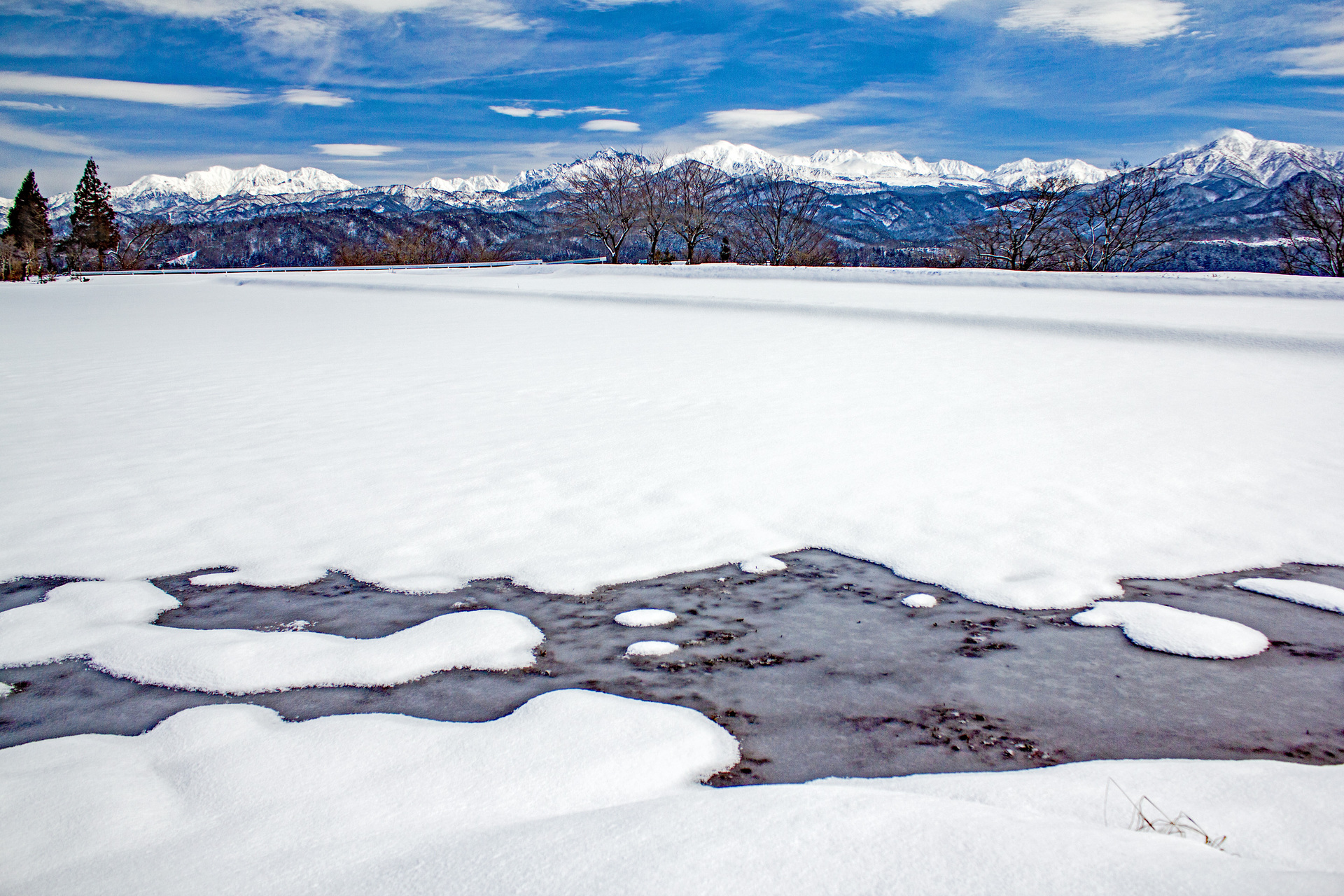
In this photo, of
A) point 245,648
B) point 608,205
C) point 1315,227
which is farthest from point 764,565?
point 608,205

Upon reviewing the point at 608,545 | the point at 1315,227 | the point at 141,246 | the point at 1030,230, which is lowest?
the point at 608,545

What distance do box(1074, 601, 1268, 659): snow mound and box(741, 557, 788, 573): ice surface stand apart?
4.05ft

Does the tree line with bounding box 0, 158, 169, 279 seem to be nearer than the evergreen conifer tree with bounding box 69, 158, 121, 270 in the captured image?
Yes

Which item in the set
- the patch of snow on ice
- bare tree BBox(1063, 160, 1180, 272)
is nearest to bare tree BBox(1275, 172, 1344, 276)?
bare tree BBox(1063, 160, 1180, 272)

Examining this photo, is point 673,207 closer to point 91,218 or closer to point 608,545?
point 608,545

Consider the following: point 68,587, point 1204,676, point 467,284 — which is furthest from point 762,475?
point 467,284

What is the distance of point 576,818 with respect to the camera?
1.75 meters

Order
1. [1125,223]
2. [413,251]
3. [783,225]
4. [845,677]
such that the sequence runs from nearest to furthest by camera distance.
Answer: [845,677] → [1125,223] → [413,251] → [783,225]

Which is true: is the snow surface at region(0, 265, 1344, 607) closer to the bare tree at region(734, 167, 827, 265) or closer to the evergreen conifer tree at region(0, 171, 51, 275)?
the bare tree at region(734, 167, 827, 265)

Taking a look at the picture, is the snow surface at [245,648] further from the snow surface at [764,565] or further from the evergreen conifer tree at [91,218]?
the evergreen conifer tree at [91,218]

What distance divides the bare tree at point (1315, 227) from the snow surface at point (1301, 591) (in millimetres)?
36146

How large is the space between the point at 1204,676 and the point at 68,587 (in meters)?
4.46

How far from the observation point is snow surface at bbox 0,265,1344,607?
370 cm

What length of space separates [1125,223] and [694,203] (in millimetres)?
23142
